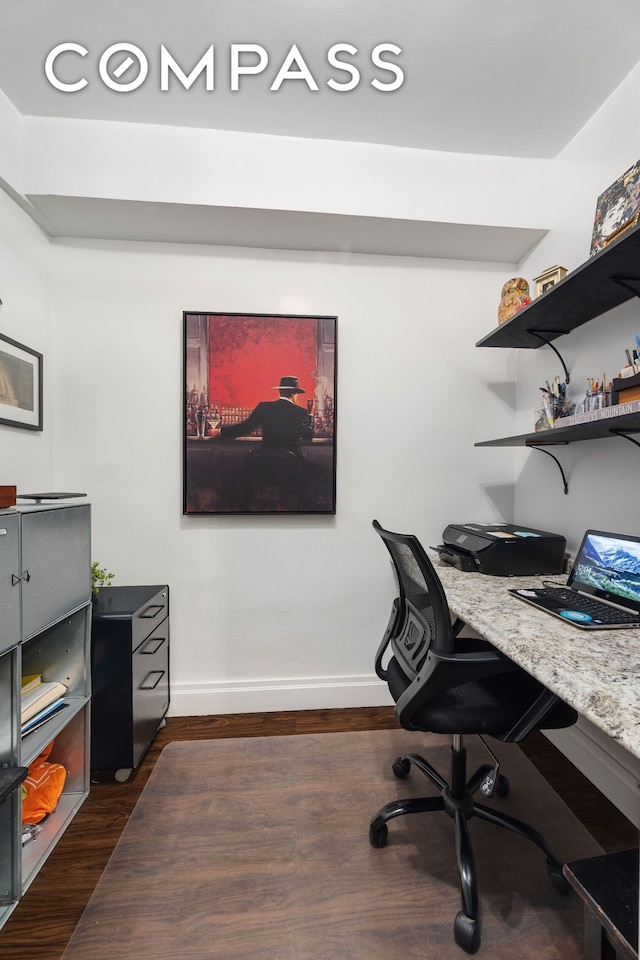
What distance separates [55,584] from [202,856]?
1.03 m

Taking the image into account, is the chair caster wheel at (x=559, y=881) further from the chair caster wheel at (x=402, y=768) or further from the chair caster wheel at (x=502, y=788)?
the chair caster wheel at (x=402, y=768)

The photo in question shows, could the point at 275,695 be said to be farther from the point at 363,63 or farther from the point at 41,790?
the point at 363,63

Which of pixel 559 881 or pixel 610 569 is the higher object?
pixel 610 569

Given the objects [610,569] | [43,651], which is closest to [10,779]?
[43,651]

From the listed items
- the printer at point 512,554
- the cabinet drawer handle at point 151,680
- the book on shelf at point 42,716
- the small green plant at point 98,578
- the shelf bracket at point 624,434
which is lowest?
the cabinet drawer handle at point 151,680

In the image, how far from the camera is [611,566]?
1.48 metres

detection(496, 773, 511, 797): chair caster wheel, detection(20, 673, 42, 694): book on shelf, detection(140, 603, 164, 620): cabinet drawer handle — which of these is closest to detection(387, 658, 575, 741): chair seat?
detection(496, 773, 511, 797): chair caster wheel

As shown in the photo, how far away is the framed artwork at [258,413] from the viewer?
89.6 inches

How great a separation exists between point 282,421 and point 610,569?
1581mm

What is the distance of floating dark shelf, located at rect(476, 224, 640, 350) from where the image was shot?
1.34 metres

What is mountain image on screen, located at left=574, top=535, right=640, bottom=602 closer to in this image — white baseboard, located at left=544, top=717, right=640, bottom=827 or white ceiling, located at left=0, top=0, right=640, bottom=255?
white baseboard, located at left=544, top=717, right=640, bottom=827

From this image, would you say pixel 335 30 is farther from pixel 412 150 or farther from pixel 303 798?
pixel 303 798

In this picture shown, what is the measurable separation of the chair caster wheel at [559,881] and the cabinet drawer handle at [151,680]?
162cm

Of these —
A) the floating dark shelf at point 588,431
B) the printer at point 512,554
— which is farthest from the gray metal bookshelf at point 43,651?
the floating dark shelf at point 588,431
